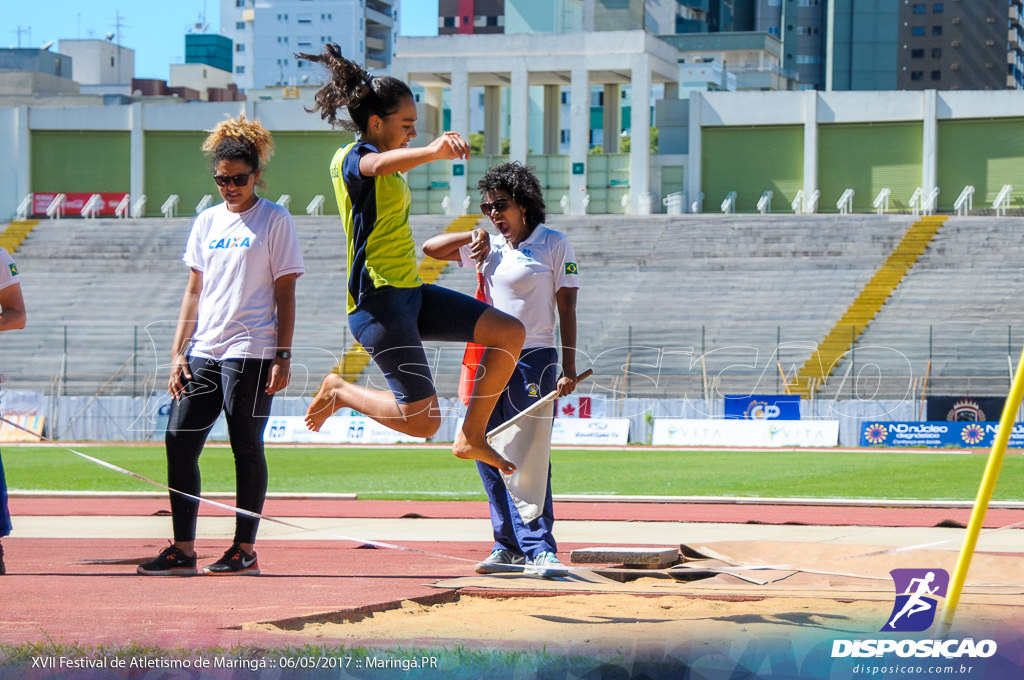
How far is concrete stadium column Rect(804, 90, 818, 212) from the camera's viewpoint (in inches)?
1909

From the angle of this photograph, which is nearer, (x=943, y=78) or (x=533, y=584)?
(x=533, y=584)

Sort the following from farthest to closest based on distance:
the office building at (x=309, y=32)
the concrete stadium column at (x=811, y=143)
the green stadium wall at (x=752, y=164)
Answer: the office building at (x=309, y=32) < the green stadium wall at (x=752, y=164) < the concrete stadium column at (x=811, y=143)

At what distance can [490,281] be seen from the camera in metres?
6.88

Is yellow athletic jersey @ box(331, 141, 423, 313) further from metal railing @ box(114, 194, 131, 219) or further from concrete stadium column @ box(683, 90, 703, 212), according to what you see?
metal railing @ box(114, 194, 131, 219)

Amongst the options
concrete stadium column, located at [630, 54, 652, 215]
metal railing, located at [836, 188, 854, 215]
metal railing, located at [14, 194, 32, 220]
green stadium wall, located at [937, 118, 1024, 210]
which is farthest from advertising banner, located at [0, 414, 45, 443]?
green stadium wall, located at [937, 118, 1024, 210]

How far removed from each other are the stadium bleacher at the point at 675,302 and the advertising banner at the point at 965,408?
4.16 feet

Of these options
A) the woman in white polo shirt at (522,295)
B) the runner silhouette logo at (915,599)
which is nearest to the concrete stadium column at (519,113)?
the woman in white polo shirt at (522,295)

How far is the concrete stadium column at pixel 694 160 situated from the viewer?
49.8m

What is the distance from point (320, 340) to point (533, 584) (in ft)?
79.6

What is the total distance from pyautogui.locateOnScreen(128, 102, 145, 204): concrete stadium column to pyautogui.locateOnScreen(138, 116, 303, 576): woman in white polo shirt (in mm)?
47804

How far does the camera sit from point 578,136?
5012 centimetres

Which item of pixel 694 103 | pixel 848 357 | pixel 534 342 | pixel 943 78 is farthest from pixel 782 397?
pixel 943 78

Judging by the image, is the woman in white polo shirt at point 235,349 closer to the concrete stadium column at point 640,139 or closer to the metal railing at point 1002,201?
the concrete stadium column at point 640,139

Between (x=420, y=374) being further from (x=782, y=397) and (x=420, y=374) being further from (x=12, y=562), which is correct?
(x=782, y=397)
